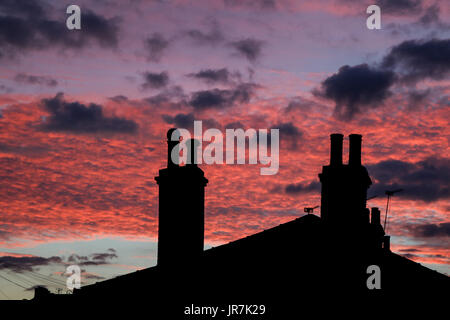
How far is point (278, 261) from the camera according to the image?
11859 mm

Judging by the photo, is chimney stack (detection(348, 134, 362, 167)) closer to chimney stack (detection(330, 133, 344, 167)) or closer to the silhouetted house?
the silhouetted house

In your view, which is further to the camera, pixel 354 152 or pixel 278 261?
pixel 354 152

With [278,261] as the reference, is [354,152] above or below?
above

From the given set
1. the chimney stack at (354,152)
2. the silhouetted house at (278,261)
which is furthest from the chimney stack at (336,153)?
the chimney stack at (354,152)

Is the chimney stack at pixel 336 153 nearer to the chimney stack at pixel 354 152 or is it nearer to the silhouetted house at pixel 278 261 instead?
the silhouetted house at pixel 278 261

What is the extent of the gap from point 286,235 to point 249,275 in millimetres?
1257

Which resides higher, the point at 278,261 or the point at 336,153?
the point at 336,153

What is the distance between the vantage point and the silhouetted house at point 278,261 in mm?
11453

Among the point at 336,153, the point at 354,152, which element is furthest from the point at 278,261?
the point at 354,152

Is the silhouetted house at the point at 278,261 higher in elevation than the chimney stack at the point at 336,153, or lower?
lower

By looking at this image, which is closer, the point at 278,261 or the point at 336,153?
the point at 278,261

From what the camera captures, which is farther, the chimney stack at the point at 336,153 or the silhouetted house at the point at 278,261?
the chimney stack at the point at 336,153

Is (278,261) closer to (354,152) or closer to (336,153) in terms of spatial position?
(336,153)
